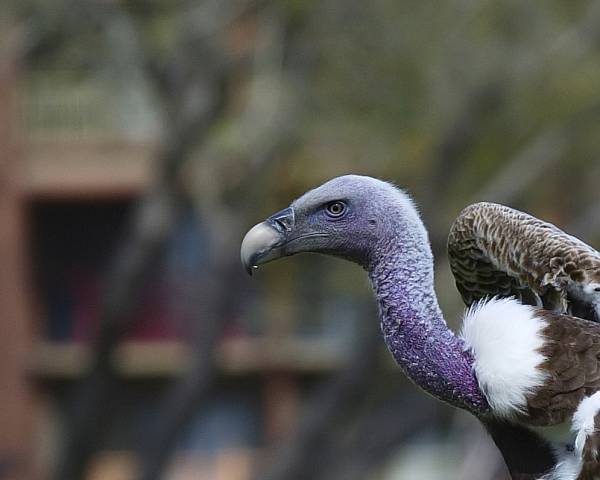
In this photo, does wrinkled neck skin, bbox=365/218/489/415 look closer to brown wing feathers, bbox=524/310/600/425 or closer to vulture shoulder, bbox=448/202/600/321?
brown wing feathers, bbox=524/310/600/425

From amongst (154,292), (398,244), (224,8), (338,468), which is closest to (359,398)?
(338,468)

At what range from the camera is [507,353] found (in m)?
5.31

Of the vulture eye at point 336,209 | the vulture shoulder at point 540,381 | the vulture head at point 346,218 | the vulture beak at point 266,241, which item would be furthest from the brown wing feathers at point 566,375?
the vulture beak at point 266,241

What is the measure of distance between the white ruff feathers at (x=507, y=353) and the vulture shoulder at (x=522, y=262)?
215mm

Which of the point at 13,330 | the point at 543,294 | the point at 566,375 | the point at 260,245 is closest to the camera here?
the point at 566,375

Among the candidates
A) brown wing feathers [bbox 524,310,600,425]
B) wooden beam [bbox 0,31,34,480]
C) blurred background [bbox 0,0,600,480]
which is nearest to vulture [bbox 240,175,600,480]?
brown wing feathers [bbox 524,310,600,425]

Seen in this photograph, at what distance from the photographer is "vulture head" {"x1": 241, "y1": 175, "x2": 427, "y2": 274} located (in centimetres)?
547

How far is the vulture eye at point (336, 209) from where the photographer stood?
5.51 meters

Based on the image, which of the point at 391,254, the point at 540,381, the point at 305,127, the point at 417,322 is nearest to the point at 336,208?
the point at 391,254

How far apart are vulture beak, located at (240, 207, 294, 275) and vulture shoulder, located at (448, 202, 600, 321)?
854 mm

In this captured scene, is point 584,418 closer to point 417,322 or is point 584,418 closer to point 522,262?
point 417,322

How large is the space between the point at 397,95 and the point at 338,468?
5.45 metres

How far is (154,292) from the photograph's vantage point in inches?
1137

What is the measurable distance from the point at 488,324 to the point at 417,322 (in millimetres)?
248
